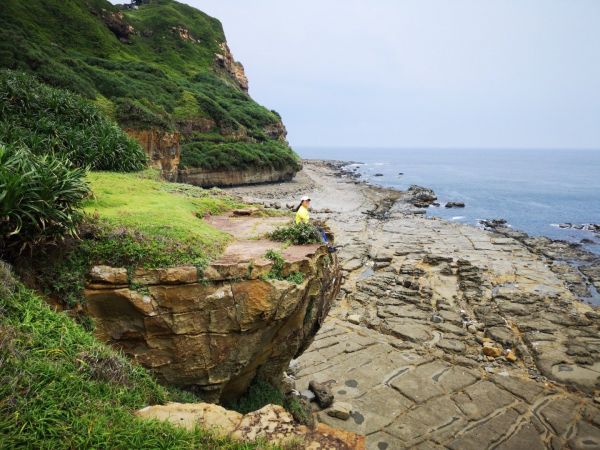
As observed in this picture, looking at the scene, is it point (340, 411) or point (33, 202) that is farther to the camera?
point (340, 411)

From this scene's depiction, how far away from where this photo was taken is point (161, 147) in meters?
26.3

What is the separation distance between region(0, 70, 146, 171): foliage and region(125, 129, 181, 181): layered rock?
689 cm

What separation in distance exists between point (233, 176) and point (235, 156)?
A: 2482mm

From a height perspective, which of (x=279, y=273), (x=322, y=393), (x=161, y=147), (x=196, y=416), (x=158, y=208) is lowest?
(x=322, y=393)

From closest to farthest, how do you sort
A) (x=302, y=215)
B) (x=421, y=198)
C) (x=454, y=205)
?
(x=302, y=215), (x=454, y=205), (x=421, y=198)

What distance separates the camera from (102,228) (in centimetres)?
688

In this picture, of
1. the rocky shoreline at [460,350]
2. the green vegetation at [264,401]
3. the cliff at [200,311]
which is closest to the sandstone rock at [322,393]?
the rocky shoreline at [460,350]

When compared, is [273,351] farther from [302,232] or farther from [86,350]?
[86,350]

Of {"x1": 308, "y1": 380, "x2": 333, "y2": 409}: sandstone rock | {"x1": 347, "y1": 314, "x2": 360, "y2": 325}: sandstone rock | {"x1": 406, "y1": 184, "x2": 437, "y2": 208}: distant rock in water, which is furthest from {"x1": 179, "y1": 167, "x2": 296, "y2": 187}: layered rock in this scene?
{"x1": 308, "y1": 380, "x2": 333, "y2": 409}: sandstone rock

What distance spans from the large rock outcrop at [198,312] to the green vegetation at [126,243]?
8.9 inches

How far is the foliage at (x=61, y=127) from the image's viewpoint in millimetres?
13023

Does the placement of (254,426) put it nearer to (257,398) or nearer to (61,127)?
(257,398)

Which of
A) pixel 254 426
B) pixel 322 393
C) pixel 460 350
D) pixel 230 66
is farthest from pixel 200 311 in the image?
pixel 230 66

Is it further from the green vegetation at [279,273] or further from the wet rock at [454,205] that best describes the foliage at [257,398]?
the wet rock at [454,205]
